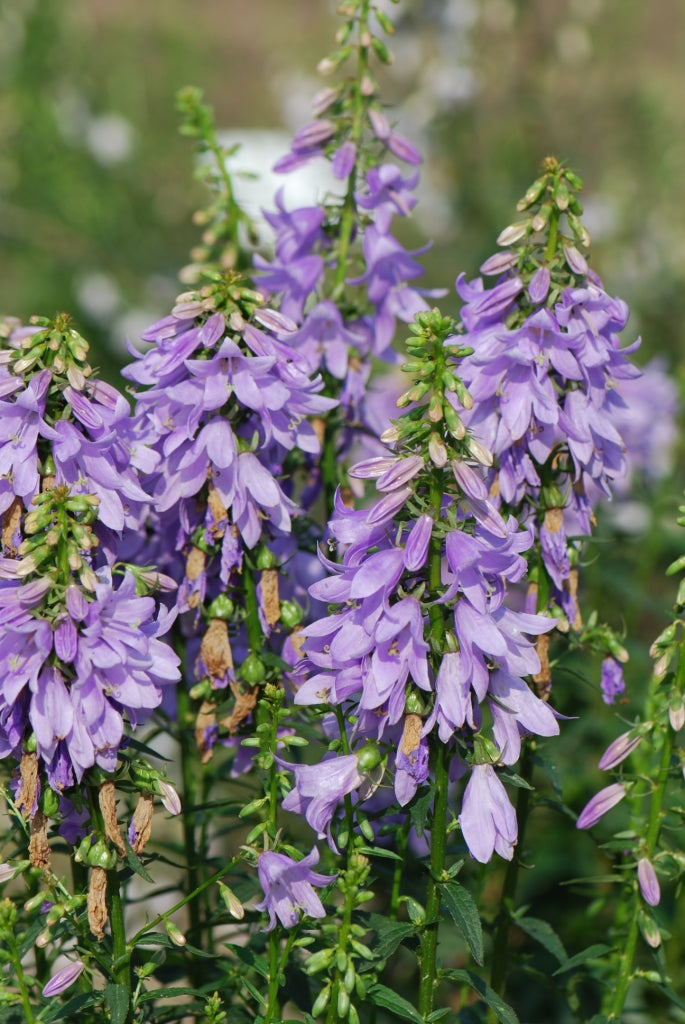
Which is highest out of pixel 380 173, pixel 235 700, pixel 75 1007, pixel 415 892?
pixel 380 173

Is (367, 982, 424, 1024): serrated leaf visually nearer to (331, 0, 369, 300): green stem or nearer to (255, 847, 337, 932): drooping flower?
(255, 847, 337, 932): drooping flower

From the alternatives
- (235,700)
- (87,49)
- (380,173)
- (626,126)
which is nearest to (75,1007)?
(235,700)

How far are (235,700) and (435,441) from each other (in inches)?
39.4

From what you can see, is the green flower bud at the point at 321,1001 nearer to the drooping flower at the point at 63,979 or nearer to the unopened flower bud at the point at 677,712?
the drooping flower at the point at 63,979

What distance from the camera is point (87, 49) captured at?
35.3 feet

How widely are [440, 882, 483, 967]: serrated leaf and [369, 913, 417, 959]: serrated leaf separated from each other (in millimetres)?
107

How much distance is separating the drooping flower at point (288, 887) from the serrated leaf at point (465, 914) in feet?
0.71

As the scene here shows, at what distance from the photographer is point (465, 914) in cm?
224

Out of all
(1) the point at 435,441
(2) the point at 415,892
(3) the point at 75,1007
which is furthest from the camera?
(2) the point at 415,892

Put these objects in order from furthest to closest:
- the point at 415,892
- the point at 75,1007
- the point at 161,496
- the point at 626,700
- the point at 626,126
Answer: the point at 626,126 → the point at 415,892 → the point at 626,700 → the point at 161,496 → the point at 75,1007

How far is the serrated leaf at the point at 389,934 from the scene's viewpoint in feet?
7.47

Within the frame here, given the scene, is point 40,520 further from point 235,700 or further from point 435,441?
point 235,700

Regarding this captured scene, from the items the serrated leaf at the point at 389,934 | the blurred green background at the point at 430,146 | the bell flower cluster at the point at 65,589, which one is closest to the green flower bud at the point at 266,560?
the bell flower cluster at the point at 65,589

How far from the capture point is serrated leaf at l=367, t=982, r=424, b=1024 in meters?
2.27
